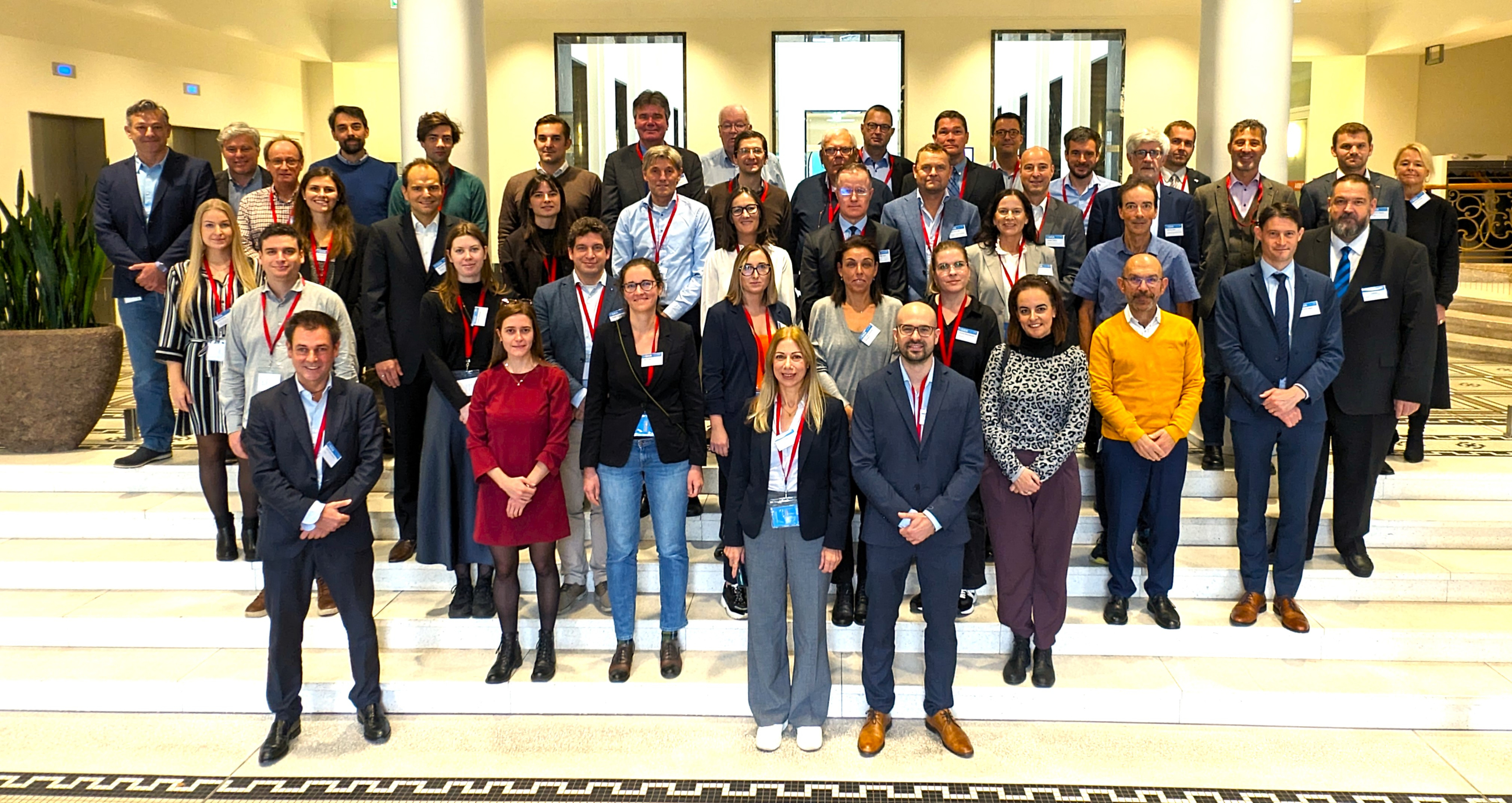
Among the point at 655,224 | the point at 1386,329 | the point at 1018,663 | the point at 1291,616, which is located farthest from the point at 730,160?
the point at 1291,616

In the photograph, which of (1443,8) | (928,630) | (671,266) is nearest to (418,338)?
(671,266)

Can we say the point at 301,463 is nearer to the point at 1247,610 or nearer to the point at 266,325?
the point at 266,325

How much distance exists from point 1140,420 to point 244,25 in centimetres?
1149

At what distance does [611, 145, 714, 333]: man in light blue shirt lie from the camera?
5.24 m

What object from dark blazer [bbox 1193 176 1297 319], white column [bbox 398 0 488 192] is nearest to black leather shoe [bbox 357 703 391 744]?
white column [bbox 398 0 488 192]

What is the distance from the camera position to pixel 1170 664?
4727mm

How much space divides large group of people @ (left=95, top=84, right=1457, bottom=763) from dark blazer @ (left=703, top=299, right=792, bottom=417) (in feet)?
0.04

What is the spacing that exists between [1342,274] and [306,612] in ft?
15.3

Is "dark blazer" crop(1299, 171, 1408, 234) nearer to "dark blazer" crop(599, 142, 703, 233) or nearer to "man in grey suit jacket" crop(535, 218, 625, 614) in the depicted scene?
"dark blazer" crop(599, 142, 703, 233)

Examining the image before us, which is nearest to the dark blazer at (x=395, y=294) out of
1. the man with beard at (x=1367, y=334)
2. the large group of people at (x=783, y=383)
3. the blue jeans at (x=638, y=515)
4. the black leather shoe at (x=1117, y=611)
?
the large group of people at (x=783, y=383)

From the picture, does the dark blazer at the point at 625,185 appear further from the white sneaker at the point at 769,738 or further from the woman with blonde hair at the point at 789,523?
the white sneaker at the point at 769,738

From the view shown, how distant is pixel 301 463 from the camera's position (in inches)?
160

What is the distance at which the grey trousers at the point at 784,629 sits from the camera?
413cm

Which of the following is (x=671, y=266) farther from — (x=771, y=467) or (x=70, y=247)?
(x=70, y=247)
